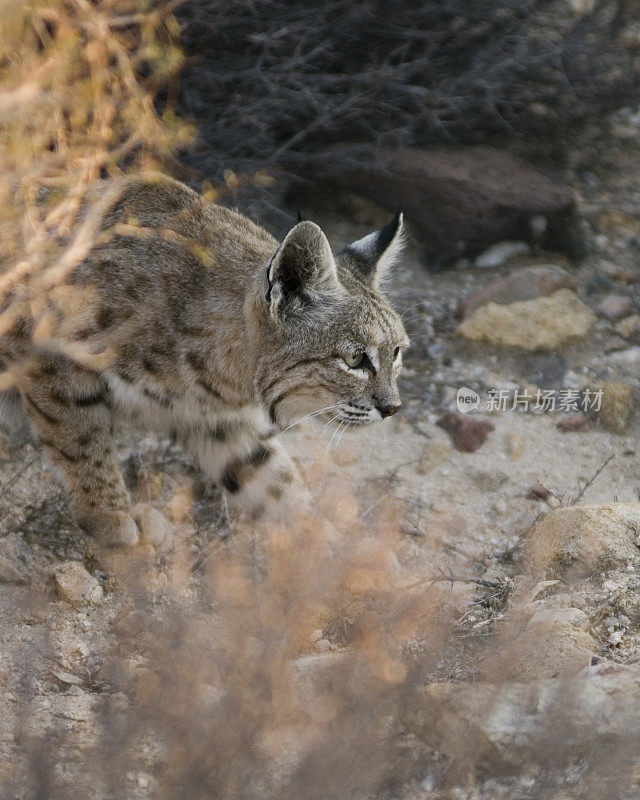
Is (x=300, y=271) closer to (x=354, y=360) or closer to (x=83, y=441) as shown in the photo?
(x=354, y=360)

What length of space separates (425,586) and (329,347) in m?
1.02

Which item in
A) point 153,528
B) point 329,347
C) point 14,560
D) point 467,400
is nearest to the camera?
point 329,347

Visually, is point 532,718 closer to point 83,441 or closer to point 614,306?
point 83,441

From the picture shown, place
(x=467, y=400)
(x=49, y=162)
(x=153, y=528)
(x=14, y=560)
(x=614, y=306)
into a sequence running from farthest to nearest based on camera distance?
1. (x=614, y=306)
2. (x=467, y=400)
3. (x=153, y=528)
4. (x=14, y=560)
5. (x=49, y=162)

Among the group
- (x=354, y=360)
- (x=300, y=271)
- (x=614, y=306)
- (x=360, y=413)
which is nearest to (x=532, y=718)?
(x=360, y=413)

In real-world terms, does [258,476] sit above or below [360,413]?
below

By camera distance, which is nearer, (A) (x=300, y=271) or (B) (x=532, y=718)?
(B) (x=532, y=718)

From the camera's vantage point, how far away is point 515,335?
5.88m

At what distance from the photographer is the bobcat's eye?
3.91 metres

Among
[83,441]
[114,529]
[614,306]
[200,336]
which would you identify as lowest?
[614,306]

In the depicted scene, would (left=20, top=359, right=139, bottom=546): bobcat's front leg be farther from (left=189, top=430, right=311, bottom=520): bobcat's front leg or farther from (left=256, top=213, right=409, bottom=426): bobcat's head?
(left=256, top=213, right=409, bottom=426): bobcat's head

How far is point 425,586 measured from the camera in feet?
12.8

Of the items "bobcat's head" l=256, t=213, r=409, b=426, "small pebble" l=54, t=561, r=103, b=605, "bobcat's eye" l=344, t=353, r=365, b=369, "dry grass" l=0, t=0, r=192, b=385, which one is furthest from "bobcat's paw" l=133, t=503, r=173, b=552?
"bobcat's eye" l=344, t=353, r=365, b=369

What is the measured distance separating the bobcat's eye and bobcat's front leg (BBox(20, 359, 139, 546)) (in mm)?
1010
